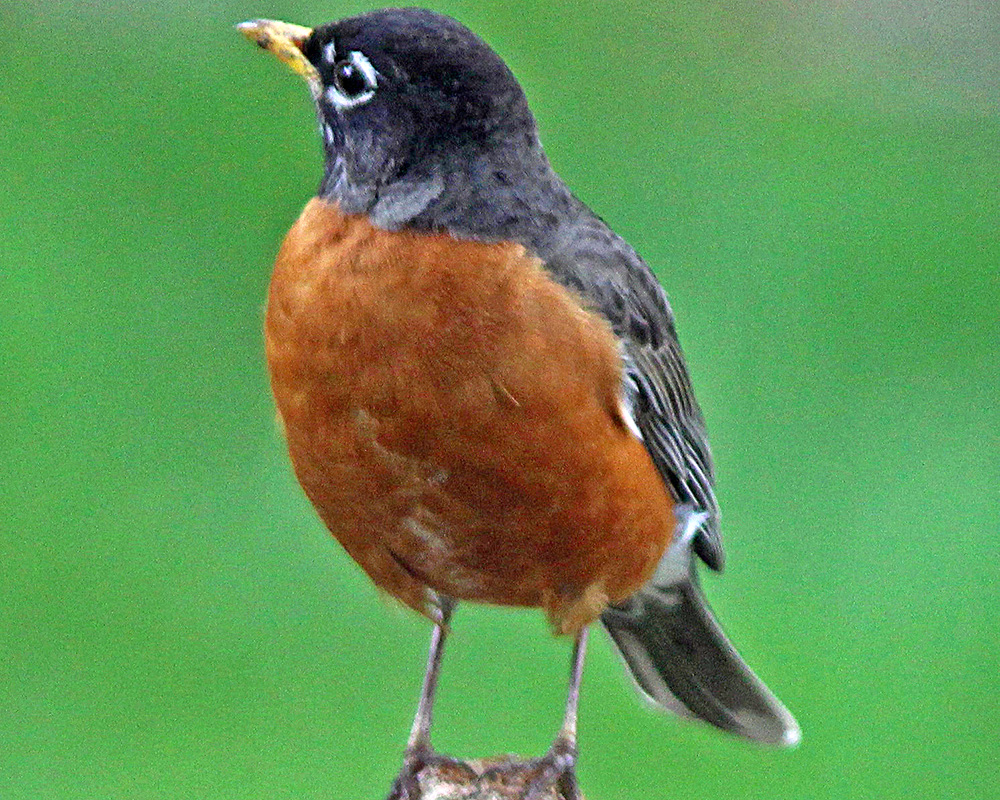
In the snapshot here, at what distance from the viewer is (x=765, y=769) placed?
5730mm

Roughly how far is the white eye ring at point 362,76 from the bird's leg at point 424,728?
121 cm

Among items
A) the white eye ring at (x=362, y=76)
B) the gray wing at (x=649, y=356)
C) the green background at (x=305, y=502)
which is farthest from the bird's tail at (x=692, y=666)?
the white eye ring at (x=362, y=76)

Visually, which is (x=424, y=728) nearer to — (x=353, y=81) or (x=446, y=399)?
(x=446, y=399)

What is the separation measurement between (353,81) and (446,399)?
2.35ft

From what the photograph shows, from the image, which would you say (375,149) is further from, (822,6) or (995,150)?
(822,6)

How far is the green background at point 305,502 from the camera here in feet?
18.8

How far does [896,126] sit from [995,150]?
491 mm

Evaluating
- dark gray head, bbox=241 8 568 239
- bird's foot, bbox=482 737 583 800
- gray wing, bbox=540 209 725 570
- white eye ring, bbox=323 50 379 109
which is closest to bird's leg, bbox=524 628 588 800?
bird's foot, bbox=482 737 583 800

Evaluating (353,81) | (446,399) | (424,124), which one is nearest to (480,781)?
(446,399)

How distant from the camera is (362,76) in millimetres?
3773

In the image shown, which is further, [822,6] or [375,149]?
[822,6]

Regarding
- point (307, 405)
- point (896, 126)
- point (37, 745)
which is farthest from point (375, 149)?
point (896, 126)

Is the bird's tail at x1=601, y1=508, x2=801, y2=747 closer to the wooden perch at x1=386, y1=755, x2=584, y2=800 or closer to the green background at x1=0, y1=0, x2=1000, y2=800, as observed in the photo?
the green background at x1=0, y1=0, x2=1000, y2=800

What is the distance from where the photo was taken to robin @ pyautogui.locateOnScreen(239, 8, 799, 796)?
363cm
